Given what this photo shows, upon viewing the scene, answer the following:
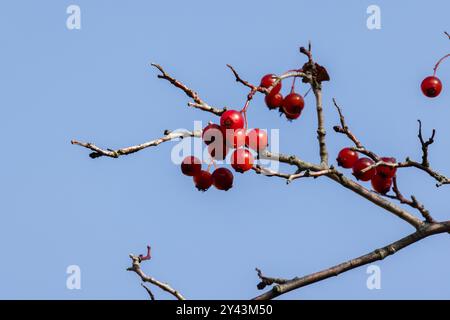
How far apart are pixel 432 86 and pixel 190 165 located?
9.90ft

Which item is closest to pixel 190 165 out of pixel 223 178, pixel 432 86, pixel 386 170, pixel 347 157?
pixel 223 178

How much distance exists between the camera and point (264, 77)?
5.39m

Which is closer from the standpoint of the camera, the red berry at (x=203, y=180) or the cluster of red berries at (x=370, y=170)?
the cluster of red berries at (x=370, y=170)

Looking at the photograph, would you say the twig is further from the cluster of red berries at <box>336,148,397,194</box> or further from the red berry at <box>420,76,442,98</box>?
the red berry at <box>420,76,442,98</box>

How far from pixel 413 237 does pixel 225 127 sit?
1422mm

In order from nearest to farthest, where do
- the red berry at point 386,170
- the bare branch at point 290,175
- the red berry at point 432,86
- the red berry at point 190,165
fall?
the bare branch at point 290,175, the red berry at point 386,170, the red berry at point 190,165, the red berry at point 432,86

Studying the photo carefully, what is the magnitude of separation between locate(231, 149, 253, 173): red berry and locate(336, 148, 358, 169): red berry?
1132 millimetres

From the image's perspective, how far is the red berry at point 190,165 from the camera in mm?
5348

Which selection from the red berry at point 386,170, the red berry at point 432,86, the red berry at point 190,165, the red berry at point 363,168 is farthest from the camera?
the red berry at point 432,86

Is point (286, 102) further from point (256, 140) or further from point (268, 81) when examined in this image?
point (256, 140)

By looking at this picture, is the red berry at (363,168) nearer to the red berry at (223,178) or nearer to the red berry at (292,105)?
the red berry at (292,105)

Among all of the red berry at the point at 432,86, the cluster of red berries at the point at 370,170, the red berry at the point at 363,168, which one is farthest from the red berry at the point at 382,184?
the red berry at the point at 432,86
